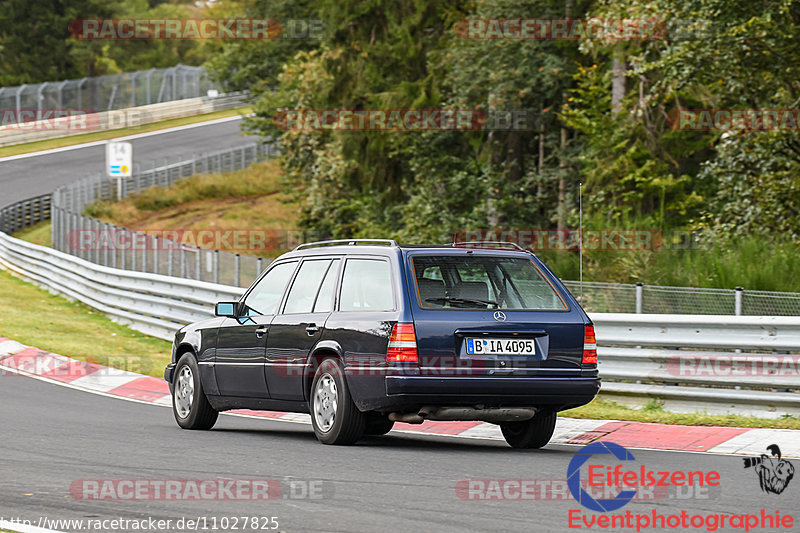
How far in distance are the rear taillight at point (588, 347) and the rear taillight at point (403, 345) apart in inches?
54.6

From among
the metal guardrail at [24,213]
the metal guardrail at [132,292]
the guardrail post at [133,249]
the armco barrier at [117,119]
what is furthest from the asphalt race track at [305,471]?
the armco barrier at [117,119]

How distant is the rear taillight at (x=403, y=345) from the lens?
903 cm

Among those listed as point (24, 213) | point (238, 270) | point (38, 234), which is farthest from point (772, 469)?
point (24, 213)

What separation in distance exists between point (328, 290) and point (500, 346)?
173 centimetres

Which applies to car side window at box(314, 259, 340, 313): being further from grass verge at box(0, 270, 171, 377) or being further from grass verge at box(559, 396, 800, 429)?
grass verge at box(0, 270, 171, 377)

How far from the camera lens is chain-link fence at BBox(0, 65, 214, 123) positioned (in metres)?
69.5

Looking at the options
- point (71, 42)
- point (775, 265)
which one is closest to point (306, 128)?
point (775, 265)

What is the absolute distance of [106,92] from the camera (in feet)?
250

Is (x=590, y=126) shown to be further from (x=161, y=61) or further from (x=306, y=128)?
(x=161, y=61)

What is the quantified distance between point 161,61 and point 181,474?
319ft

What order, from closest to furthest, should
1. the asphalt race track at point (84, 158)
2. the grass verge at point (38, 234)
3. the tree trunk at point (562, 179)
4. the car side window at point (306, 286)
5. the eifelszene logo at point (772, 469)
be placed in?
the eifelszene logo at point (772, 469) < the car side window at point (306, 286) < the tree trunk at point (562, 179) < the grass verge at point (38, 234) < the asphalt race track at point (84, 158)

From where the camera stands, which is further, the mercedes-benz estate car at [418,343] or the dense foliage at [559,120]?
the dense foliage at [559,120]
